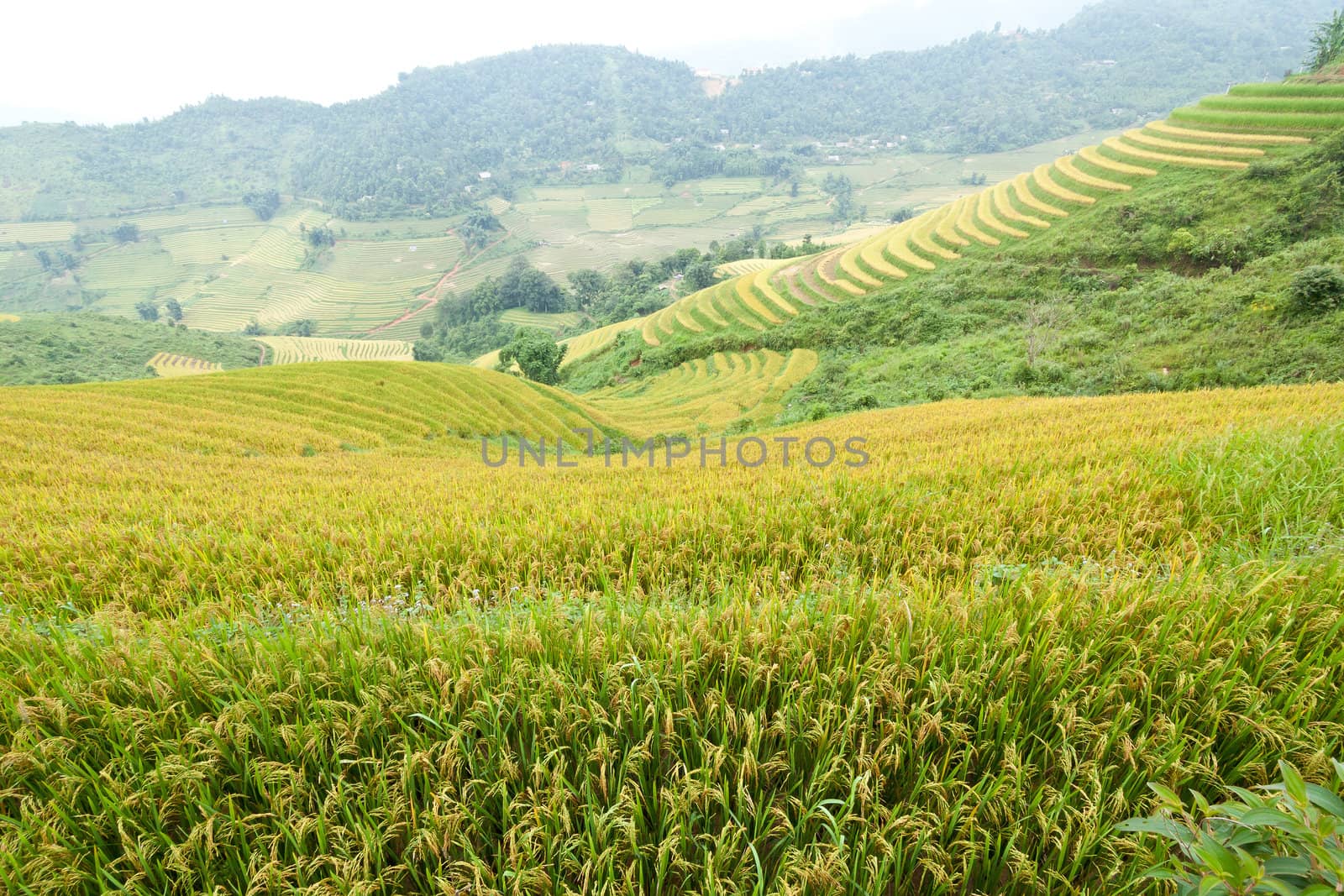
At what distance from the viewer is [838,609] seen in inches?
104

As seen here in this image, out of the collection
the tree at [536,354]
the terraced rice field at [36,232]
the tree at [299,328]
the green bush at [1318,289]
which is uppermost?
the terraced rice field at [36,232]

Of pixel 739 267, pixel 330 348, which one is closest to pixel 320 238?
pixel 330 348

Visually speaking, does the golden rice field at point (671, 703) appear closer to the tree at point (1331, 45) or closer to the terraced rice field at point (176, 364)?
the tree at point (1331, 45)

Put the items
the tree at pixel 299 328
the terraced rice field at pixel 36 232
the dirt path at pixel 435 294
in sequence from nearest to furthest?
1. the tree at pixel 299 328
2. the dirt path at pixel 435 294
3. the terraced rice field at pixel 36 232

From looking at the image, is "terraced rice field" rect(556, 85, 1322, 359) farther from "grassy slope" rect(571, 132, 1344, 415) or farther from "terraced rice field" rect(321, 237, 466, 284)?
"terraced rice field" rect(321, 237, 466, 284)

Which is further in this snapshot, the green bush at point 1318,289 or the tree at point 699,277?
the tree at point 699,277

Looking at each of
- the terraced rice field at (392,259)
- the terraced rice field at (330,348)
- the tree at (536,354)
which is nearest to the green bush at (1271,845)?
the tree at (536,354)

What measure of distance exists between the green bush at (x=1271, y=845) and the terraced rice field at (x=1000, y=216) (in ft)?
150

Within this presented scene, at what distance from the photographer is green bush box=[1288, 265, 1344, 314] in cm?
1558

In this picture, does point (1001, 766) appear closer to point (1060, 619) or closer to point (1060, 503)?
point (1060, 619)

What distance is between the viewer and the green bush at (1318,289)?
15578 mm

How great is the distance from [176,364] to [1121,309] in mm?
103597

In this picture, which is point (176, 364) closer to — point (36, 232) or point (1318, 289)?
point (1318, 289)

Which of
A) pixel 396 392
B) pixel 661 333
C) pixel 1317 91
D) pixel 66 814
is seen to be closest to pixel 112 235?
pixel 661 333
